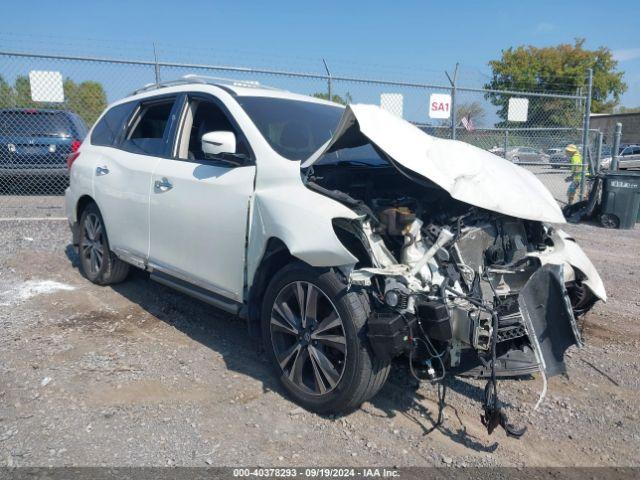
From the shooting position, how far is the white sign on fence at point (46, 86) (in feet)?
27.5

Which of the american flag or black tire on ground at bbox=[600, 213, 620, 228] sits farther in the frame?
the american flag

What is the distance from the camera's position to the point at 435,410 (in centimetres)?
346

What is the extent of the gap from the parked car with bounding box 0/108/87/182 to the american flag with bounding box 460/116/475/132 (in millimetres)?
7478

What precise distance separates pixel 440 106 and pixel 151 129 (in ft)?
23.3

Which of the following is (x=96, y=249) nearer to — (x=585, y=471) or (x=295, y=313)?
(x=295, y=313)

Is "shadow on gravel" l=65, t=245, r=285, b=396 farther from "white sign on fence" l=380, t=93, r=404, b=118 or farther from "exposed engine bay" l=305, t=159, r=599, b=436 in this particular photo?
"white sign on fence" l=380, t=93, r=404, b=118

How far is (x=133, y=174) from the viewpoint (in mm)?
4879

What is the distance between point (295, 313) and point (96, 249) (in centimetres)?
324

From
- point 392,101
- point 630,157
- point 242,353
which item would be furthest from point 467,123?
point 630,157

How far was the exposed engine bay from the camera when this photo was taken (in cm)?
293

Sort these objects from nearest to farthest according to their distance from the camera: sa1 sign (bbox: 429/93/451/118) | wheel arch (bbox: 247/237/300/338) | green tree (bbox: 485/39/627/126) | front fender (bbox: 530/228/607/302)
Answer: wheel arch (bbox: 247/237/300/338), front fender (bbox: 530/228/607/302), sa1 sign (bbox: 429/93/451/118), green tree (bbox: 485/39/627/126)

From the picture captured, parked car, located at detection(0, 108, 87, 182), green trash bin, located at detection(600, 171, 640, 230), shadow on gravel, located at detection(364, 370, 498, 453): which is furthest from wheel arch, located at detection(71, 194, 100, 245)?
green trash bin, located at detection(600, 171, 640, 230)

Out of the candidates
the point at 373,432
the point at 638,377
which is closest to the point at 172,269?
the point at 373,432

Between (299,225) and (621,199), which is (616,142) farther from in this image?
(299,225)
